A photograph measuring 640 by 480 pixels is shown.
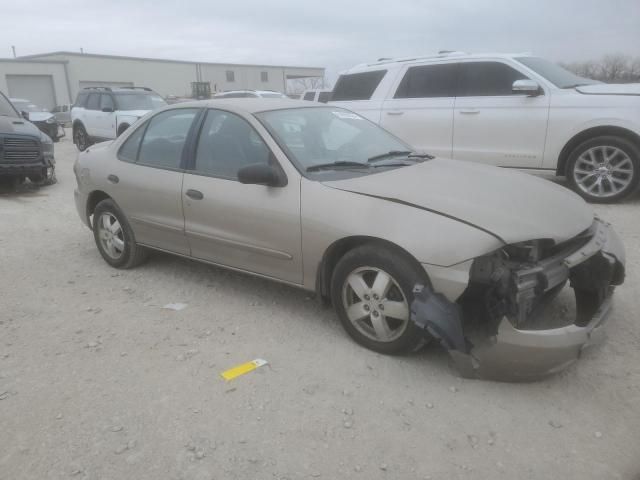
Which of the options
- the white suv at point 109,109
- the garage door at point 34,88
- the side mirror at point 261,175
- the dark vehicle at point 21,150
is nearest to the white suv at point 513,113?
the side mirror at point 261,175

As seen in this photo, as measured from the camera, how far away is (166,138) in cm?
450

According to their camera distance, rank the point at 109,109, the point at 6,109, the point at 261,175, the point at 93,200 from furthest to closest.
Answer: the point at 109,109
the point at 6,109
the point at 93,200
the point at 261,175

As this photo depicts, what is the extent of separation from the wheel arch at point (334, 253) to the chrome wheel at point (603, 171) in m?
4.59

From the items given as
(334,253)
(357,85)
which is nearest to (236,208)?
(334,253)

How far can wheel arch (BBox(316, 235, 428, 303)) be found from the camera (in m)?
3.12

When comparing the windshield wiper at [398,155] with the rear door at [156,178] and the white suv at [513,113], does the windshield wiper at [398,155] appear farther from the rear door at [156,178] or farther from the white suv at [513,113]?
the white suv at [513,113]

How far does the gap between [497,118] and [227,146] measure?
4.43 m

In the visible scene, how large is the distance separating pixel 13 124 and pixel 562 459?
31.8ft

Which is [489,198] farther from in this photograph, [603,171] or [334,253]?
[603,171]

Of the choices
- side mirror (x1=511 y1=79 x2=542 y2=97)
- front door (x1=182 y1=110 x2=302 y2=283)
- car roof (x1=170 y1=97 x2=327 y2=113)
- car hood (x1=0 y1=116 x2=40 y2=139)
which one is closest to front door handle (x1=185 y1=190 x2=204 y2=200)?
front door (x1=182 y1=110 x2=302 y2=283)

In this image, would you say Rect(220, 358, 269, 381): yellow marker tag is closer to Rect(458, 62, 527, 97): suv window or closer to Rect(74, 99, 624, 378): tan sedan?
Rect(74, 99, 624, 378): tan sedan

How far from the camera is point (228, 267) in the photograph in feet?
13.4

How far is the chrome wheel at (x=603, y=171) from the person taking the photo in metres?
6.42

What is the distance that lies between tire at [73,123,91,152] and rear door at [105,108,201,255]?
11.8 m
